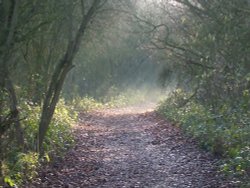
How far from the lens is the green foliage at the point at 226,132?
900cm

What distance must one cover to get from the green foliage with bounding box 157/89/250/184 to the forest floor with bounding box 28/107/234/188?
284 millimetres

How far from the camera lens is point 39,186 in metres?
9.02

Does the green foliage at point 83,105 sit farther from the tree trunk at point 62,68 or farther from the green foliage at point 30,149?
the tree trunk at point 62,68

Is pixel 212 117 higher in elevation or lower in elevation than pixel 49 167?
higher

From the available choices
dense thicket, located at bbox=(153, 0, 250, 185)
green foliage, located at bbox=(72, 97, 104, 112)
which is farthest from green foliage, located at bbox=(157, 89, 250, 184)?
green foliage, located at bbox=(72, 97, 104, 112)

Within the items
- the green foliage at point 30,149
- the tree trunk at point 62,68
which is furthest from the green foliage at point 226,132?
the tree trunk at point 62,68

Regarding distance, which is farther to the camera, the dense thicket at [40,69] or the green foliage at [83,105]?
the green foliage at [83,105]

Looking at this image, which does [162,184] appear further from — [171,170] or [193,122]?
[193,122]

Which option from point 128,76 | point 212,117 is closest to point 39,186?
point 212,117

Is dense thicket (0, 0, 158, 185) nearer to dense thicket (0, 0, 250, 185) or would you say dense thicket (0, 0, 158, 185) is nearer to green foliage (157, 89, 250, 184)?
dense thicket (0, 0, 250, 185)

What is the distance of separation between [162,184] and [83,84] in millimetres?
31034

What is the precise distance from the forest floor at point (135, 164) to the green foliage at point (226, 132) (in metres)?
0.28

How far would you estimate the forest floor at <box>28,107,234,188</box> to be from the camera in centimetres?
934

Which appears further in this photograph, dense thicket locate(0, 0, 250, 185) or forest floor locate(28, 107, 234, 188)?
forest floor locate(28, 107, 234, 188)
